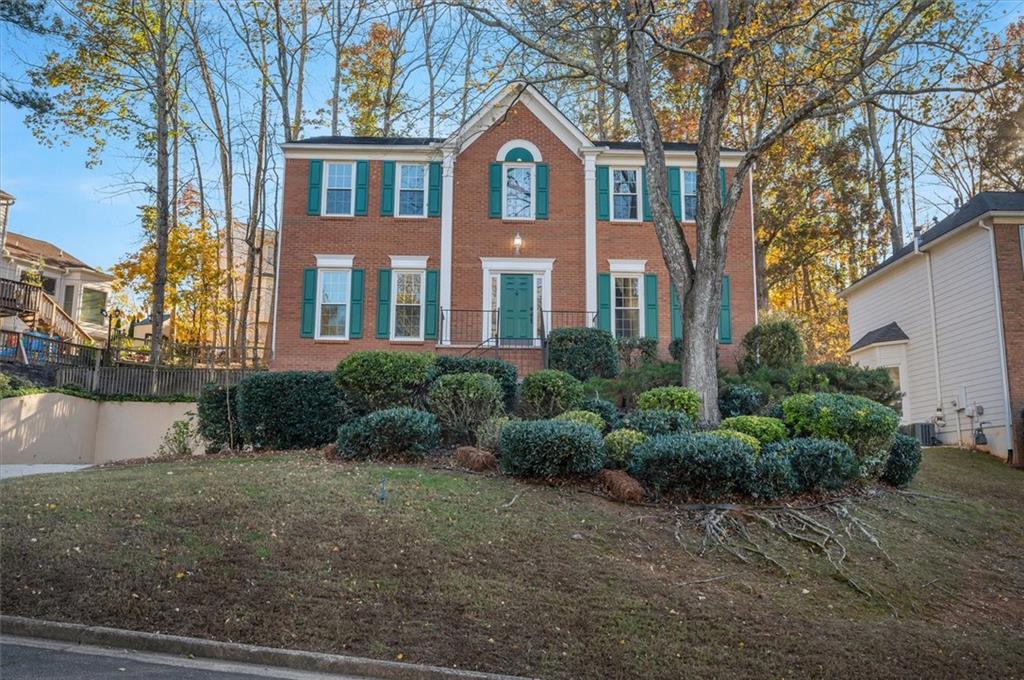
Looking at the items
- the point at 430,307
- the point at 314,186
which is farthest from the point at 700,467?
the point at 314,186

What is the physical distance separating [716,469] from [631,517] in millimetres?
1203

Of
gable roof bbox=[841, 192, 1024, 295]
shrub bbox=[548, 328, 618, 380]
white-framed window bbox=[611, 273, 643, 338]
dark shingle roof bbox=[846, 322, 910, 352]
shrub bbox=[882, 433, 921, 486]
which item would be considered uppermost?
gable roof bbox=[841, 192, 1024, 295]

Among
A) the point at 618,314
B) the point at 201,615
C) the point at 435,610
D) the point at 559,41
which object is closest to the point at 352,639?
the point at 435,610

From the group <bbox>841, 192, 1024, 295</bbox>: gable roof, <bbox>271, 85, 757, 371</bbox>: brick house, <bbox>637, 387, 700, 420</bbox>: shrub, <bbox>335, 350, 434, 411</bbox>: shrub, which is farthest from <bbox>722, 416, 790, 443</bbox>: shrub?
<bbox>841, 192, 1024, 295</bbox>: gable roof

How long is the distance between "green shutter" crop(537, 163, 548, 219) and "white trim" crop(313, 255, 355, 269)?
495cm

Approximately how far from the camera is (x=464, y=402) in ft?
37.4

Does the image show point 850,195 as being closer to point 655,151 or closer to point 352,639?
point 655,151

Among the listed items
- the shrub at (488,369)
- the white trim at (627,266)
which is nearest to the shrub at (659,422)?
the shrub at (488,369)

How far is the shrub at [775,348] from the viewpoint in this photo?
1603 centimetres

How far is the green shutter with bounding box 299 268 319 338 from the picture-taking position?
62.0 ft

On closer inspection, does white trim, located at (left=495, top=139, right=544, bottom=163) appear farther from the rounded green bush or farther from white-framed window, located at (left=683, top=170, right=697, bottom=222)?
the rounded green bush

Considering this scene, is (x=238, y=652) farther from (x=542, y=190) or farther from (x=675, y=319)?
(x=542, y=190)

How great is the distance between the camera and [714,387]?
12.1 meters

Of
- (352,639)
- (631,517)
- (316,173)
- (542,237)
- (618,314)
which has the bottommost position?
(352,639)
